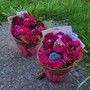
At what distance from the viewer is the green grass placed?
10.7 ft

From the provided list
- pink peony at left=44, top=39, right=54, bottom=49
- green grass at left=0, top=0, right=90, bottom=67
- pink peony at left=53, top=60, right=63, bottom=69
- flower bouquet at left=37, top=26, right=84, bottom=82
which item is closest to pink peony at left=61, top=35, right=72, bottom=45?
flower bouquet at left=37, top=26, right=84, bottom=82

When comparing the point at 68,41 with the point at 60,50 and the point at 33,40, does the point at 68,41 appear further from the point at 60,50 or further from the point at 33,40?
the point at 33,40

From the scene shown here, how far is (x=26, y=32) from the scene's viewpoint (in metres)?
2.45

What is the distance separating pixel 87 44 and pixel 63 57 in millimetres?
691

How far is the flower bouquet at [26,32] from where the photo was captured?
2447mm

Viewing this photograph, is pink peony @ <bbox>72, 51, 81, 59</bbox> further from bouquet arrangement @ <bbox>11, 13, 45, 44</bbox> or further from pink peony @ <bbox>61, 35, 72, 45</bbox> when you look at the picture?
bouquet arrangement @ <bbox>11, 13, 45, 44</bbox>

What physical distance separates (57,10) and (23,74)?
1.30 meters

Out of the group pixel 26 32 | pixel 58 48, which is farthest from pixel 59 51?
pixel 26 32

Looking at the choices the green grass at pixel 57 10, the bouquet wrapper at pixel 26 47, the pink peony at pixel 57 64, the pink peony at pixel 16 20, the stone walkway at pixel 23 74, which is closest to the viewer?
the pink peony at pixel 57 64

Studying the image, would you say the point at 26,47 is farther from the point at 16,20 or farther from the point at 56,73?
the point at 56,73

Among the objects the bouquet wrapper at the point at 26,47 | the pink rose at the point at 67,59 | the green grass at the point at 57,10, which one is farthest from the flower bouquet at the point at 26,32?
the green grass at the point at 57,10

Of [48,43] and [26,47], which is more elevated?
[48,43]

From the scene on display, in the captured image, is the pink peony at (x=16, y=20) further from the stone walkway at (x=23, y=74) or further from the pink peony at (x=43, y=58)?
the pink peony at (x=43, y=58)

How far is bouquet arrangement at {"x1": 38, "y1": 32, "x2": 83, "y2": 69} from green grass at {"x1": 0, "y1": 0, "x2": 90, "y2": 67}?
769 mm
